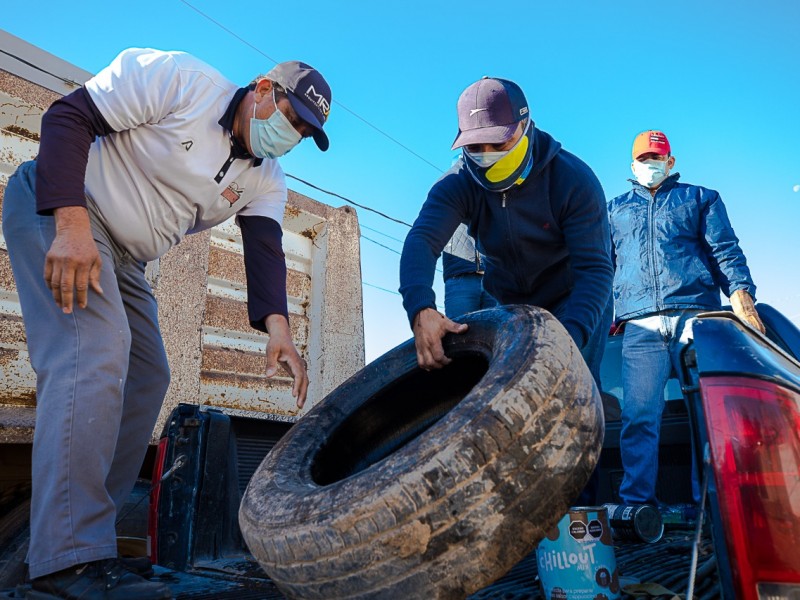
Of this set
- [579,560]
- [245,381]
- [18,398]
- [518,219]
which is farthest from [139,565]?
[245,381]

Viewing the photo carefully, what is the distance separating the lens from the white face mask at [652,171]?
3.84 metres

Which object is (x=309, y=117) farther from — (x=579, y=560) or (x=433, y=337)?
(x=579, y=560)

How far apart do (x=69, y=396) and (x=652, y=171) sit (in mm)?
3321

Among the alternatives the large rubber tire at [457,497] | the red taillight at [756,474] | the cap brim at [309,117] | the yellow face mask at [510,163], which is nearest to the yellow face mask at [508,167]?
the yellow face mask at [510,163]

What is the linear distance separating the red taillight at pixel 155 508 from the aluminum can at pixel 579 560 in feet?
4.66

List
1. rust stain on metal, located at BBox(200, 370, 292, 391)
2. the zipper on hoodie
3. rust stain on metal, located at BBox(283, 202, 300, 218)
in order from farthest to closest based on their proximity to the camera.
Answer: rust stain on metal, located at BBox(283, 202, 300, 218) < rust stain on metal, located at BBox(200, 370, 292, 391) < the zipper on hoodie

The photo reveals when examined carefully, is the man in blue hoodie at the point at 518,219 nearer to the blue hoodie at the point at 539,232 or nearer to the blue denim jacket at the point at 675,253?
the blue hoodie at the point at 539,232

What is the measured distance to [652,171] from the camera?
3.84 metres

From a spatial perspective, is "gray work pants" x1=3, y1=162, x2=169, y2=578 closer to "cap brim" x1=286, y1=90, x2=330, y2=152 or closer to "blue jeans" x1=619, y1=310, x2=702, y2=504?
"cap brim" x1=286, y1=90, x2=330, y2=152

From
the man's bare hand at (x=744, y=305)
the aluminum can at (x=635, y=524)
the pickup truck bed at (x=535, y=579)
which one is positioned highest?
the man's bare hand at (x=744, y=305)

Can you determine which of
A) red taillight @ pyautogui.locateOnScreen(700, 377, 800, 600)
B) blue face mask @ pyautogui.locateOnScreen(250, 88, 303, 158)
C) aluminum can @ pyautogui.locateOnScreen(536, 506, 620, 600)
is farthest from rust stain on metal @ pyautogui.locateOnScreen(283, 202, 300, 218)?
red taillight @ pyautogui.locateOnScreen(700, 377, 800, 600)

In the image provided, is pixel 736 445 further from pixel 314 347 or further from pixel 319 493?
pixel 314 347

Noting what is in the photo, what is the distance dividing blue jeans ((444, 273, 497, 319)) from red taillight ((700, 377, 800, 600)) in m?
2.78

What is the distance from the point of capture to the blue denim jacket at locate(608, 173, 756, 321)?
354cm
